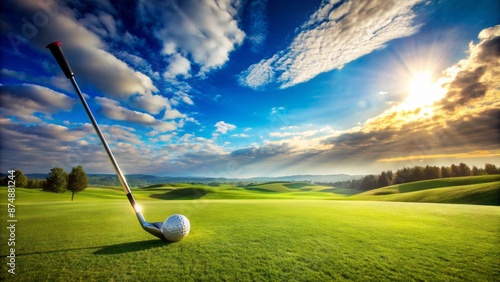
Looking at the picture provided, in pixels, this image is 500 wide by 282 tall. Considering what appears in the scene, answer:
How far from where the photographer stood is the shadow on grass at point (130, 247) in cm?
754

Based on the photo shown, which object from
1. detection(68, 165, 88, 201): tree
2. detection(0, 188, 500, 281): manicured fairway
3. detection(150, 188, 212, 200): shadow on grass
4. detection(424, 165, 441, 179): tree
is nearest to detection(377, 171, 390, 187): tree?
detection(424, 165, 441, 179): tree

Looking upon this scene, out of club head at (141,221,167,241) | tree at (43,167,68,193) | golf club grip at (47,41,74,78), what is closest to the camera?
golf club grip at (47,41,74,78)

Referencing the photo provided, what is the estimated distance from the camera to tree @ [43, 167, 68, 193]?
1831 inches

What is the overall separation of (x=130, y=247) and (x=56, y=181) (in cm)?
5509

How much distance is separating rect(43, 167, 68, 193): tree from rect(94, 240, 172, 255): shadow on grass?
54.2 metres

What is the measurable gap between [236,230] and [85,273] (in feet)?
20.6

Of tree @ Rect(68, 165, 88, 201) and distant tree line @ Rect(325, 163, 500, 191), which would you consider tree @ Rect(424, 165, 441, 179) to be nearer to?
distant tree line @ Rect(325, 163, 500, 191)

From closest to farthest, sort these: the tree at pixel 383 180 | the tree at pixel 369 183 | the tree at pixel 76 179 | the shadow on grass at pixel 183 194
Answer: the tree at pixel 76 179 → the shadow on grass at pixel 183 194 → the tree at pixel 383 180 → the tree at pixel 369 183

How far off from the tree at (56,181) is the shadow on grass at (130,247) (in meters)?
54.2

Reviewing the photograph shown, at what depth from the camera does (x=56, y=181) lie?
46812mm

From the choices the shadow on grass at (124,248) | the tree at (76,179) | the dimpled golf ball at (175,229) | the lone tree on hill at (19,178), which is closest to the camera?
the shadow on grass at (124,248)

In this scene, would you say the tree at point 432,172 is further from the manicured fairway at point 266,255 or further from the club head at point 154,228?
the club head at point 154,228

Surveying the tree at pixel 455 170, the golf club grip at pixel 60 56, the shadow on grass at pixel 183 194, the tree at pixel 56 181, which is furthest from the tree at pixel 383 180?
the tree at pixel 56 181

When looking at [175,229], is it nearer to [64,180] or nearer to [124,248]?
[124,248]
